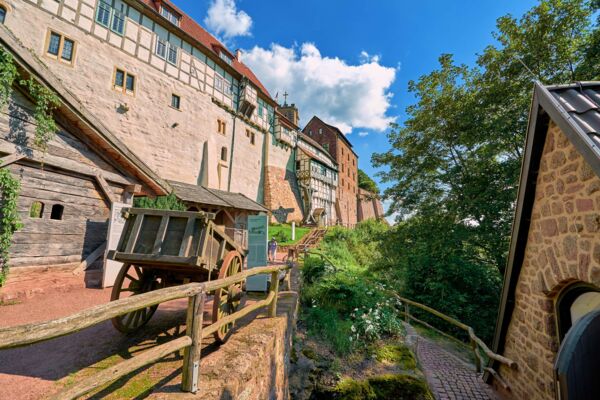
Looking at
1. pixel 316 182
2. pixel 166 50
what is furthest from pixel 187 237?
pixel 316 182

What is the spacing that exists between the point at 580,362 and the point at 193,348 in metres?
3.35

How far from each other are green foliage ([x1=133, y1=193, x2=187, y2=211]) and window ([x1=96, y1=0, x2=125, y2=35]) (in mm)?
10710

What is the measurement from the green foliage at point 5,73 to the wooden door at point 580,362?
892cm

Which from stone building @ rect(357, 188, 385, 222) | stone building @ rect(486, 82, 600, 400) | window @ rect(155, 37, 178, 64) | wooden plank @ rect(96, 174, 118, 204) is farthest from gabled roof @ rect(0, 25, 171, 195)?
stone building @ rect(357, 188, 385, 222)

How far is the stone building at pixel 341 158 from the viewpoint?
38953 mm

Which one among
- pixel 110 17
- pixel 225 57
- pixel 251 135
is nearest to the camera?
pixel 110 17

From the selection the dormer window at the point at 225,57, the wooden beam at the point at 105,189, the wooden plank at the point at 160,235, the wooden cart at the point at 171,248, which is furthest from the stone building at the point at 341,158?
the wooden plank at the point at 160,235

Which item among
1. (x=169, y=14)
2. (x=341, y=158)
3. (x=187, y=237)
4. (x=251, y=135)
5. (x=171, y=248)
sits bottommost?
(x=171, y=248)

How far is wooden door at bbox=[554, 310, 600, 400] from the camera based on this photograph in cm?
202

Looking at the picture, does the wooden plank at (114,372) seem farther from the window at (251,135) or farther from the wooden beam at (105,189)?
the window at (251,135)

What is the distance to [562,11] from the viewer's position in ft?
27.9

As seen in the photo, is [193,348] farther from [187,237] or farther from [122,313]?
[187,237]

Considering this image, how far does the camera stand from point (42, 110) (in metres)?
5.36

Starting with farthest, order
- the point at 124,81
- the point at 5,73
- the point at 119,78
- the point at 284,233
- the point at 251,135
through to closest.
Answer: the point at 251,135
the point at 284,233
the point at 124,81
the point at 119,78
the point at 5,73
